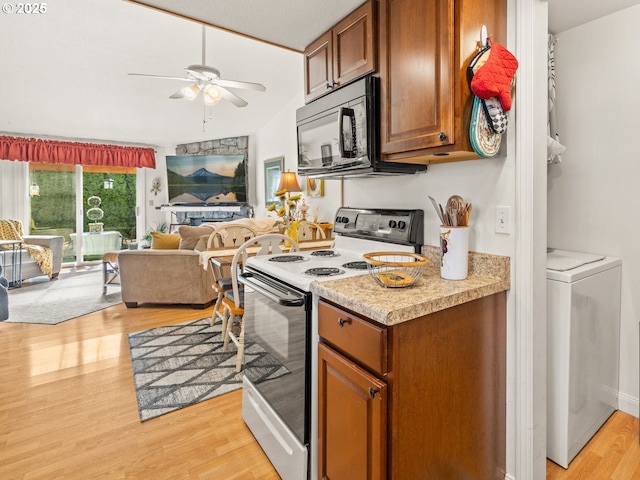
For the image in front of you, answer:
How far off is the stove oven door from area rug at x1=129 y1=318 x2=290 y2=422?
5 cm

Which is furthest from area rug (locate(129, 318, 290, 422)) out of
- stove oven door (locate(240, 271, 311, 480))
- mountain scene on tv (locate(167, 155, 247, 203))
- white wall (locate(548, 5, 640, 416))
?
mountain scene on tv (locate(167, 155, 247, 203))

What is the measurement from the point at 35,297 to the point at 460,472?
5.24 meters

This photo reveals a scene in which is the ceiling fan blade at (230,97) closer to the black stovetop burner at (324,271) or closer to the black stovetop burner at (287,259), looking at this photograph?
the black stovetop burner at (287,259)

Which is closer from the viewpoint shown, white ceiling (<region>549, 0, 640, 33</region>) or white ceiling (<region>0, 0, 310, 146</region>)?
white ceiling (<region>549, 0, 640, 33</region>)

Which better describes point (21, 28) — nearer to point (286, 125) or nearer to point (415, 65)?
point (286, 125)

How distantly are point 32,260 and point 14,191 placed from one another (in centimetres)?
191

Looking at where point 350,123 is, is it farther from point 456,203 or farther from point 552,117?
point 552,117

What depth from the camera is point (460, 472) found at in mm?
1282

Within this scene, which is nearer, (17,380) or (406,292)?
(406,292)

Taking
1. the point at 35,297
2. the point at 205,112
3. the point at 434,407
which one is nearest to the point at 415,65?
the point at 434,407

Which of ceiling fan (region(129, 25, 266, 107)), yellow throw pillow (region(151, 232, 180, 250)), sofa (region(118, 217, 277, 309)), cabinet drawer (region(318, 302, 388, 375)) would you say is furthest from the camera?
yellow throw pillow (region(151, 232, 180, 250))

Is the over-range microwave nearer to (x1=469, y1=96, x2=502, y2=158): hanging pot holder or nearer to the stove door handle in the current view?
(x1=469, y1=96, x2=502, y2=158): hanging pot holder

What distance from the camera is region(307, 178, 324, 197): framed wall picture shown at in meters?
4.59

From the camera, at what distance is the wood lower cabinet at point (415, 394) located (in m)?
1.08
